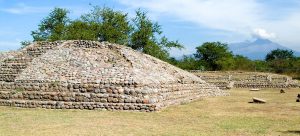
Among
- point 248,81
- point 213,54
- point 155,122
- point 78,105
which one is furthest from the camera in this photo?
point 213,54

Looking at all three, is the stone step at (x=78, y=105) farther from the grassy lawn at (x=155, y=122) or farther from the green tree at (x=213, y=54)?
the green tree at (x=213, y=54)

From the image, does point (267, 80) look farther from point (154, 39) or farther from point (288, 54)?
point (288, 54)

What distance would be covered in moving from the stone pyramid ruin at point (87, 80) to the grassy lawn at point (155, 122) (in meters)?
0.91

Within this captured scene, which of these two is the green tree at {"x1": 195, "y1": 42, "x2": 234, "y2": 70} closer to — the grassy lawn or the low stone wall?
the low stone wall

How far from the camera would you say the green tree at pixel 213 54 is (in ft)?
232

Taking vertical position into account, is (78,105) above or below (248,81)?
below

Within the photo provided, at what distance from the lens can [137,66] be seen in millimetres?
19641

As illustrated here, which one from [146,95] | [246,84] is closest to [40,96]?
[146,95]

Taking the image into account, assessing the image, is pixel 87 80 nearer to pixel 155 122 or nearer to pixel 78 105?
pixel 78 105

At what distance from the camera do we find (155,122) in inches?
489

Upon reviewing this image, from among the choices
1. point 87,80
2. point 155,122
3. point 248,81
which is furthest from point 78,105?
point 248,81

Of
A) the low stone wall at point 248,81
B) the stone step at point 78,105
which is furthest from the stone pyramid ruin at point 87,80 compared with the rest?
the low stone wall at point 248,81

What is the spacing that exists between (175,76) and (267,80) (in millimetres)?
17306

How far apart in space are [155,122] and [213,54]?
6275 cm
